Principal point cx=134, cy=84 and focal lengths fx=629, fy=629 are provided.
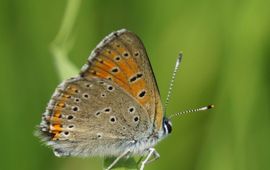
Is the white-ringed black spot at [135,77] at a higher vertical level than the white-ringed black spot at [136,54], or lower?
lower

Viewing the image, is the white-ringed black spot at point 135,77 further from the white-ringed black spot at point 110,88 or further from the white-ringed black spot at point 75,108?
the white-ringed black spot at point 75,108

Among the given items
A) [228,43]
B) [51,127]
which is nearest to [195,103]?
[228,43]

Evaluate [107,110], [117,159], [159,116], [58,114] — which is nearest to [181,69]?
[159,116]

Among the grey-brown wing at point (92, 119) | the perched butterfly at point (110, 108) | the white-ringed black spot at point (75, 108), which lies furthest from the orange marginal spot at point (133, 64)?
the white-ringed black spot at point (75, 108)

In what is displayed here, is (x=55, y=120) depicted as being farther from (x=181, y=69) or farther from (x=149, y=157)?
(x=181, y=69)

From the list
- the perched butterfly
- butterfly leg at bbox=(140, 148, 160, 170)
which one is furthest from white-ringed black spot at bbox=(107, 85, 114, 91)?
butterfly leg at bbox=(140, 148, 160, 170)

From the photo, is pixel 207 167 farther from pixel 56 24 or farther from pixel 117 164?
pixel 56 24

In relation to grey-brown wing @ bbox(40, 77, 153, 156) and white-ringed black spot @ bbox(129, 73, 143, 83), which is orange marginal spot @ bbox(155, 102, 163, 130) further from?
white-ringed black spot @ bbox(129, 73, 143, 83)

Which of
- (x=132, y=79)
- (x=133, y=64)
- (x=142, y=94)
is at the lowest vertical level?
(x=142, y=94)
